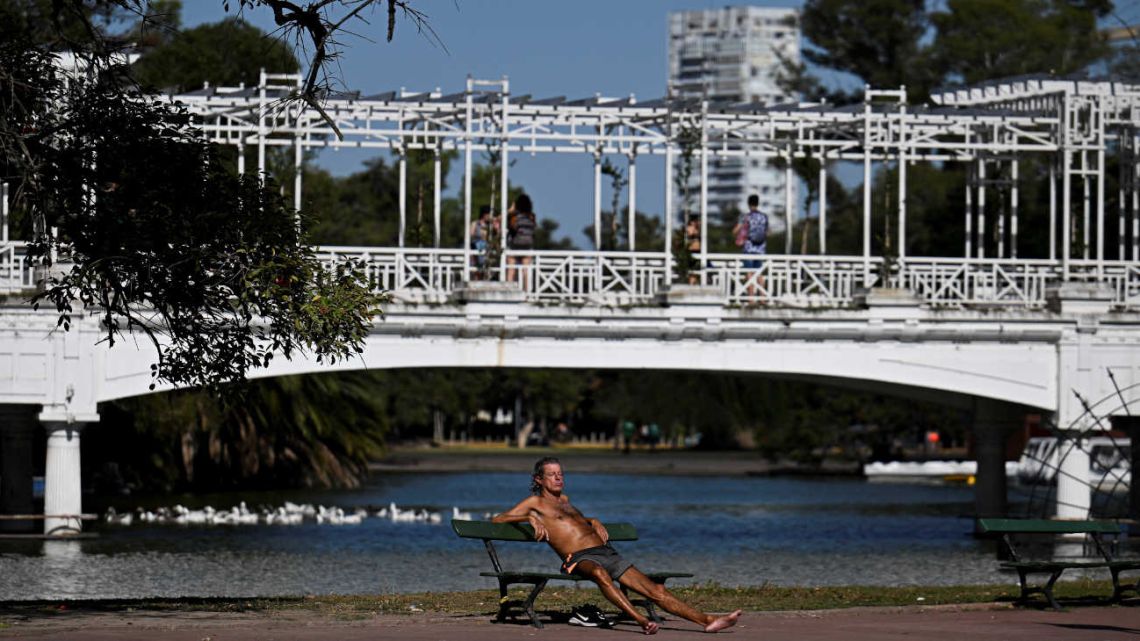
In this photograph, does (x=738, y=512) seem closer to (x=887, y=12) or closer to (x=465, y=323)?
(x=465, y=323)

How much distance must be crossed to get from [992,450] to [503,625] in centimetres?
2063

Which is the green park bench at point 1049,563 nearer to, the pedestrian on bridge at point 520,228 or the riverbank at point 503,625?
the riverbank at point 503,625

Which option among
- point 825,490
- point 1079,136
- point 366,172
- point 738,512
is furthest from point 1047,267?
point 366,172

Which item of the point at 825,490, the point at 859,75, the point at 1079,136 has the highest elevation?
the point at 859,75

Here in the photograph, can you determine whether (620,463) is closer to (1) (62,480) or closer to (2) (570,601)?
(1) (62,480)

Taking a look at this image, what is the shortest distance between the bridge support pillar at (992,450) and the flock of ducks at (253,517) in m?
8.90

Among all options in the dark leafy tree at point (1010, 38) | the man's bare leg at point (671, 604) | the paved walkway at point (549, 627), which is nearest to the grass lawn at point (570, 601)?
the paved walkway at point (549, 627)

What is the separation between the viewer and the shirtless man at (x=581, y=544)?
15305 mm

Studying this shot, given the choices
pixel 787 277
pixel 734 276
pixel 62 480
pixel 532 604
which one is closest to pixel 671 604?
pixel 532 604

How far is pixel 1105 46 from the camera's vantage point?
71.4 m

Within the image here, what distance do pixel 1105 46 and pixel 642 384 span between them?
2052 cm

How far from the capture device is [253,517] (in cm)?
3709

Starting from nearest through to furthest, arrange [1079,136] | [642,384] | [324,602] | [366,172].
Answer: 1. [324,602]
2. [1079,136]
3. [642,384]
4. [366,172]

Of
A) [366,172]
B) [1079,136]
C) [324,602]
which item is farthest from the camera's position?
[366,172]
